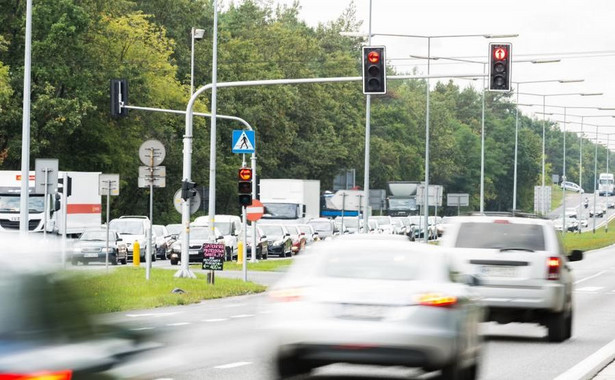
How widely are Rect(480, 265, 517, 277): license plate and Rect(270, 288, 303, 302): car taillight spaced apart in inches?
285

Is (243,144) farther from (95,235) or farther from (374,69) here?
(95,235)

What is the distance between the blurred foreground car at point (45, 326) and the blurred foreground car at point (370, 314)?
5.70 meters

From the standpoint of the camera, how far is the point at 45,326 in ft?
21.0

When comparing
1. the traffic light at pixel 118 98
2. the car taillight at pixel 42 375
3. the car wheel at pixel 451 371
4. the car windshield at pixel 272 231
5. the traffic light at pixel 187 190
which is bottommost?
the car windshield at pixel 272 231

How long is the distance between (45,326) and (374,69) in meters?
27.7

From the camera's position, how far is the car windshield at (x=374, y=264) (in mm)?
13305

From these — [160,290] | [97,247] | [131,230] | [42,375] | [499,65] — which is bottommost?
[160,290]

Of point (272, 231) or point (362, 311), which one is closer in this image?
point (362, 311)

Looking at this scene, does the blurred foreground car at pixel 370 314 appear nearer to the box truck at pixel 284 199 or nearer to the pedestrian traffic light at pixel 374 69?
the pedestrian traffic light at pixel 374 69

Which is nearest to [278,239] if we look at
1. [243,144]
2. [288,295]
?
[243,144]

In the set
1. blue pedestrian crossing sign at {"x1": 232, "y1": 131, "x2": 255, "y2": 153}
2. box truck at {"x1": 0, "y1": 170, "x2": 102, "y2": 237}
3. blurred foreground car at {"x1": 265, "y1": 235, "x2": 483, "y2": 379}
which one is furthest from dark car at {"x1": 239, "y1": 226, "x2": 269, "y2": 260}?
blurred foreground car at {"x1": 265, "y1": 235, "x2": 483, "y2": 379}

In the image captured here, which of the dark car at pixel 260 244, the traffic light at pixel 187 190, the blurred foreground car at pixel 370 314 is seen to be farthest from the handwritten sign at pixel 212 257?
the dark car at pixel 260 244

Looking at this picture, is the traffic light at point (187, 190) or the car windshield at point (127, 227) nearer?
the traffic light at point (187, 190)

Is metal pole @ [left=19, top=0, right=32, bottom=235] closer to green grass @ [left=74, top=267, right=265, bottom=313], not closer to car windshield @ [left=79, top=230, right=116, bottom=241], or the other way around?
green grass @ [left=74, top=267, right=265, bottom=313]
